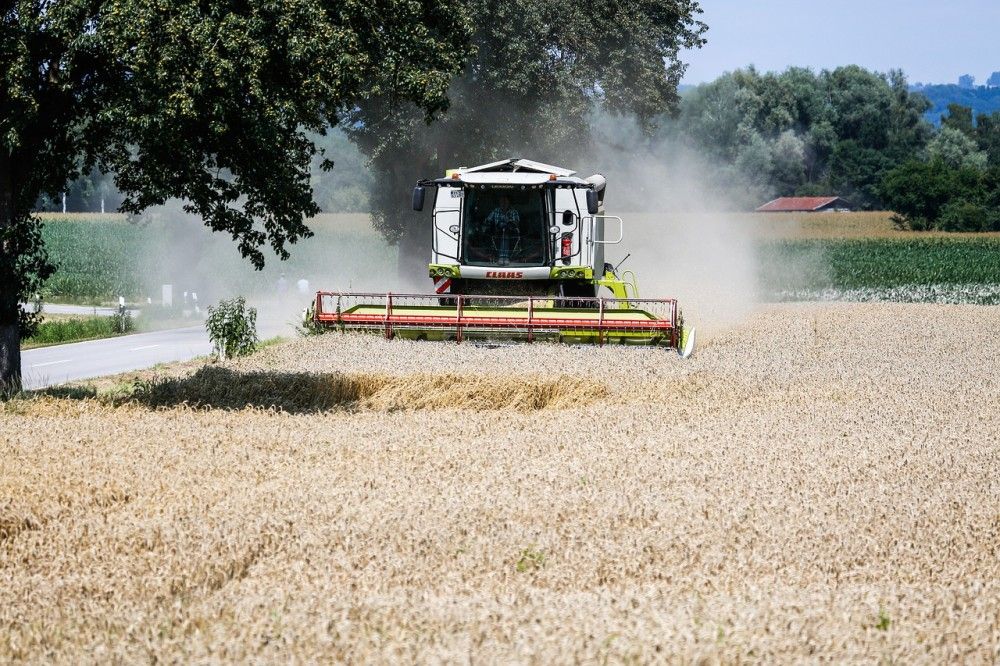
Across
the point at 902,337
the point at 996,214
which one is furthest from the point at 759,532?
the point at 996,214

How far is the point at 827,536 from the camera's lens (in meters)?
6.40

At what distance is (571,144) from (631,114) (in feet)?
11.0

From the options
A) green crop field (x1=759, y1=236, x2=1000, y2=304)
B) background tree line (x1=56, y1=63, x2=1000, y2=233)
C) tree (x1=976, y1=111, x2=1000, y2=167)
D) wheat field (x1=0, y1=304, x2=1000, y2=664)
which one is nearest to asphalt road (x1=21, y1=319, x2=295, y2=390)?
wheat field (x1=0, y1=304, x2=1000, y2=664)

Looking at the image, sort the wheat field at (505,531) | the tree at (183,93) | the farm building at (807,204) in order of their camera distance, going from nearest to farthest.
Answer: the wheat field at (505,531) → the tree at (183,93) → the farm building at (807,204)

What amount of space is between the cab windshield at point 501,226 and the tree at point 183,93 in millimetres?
7244

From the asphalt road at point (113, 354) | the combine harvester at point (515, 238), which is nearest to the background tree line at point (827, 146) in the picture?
the asphalt road at point (113, 354)

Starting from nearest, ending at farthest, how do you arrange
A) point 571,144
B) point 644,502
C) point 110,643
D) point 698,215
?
point 110,643, point 644,502, point 571,144, point 698,215

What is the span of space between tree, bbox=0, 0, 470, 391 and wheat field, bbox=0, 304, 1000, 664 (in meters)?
2.22

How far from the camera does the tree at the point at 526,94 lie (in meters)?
39.5

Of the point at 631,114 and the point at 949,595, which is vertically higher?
the point at 631,114

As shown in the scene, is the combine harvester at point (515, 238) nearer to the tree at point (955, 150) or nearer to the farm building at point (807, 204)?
the farm building at point (807, 204)

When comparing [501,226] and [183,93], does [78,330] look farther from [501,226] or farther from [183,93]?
[183,93]

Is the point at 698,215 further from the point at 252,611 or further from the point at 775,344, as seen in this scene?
the point at 252,611

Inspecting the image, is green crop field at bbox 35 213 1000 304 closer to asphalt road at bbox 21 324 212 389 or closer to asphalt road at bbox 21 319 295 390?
asphalt road at bbox 21 319 295 390
